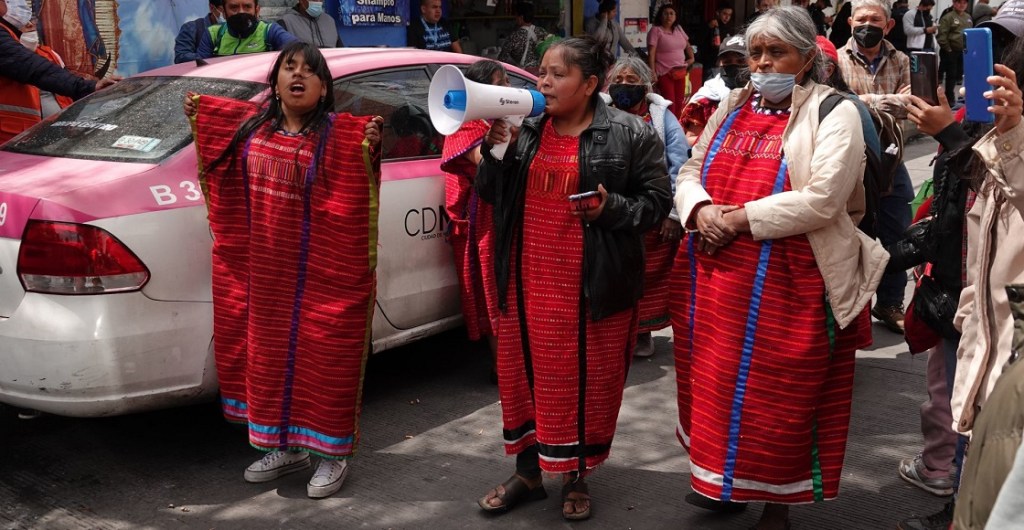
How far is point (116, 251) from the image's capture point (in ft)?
12.7

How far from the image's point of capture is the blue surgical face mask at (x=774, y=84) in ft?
11.4

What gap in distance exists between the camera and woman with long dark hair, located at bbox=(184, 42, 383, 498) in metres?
3.89

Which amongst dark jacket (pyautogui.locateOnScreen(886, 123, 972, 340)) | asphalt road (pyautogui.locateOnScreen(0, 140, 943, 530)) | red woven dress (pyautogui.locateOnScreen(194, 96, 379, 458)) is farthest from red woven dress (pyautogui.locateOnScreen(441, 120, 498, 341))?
dark jacket (pyautogui.locateOnScreen(886, 123, 972, 340))

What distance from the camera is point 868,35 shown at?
550 cm

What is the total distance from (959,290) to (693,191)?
2.99 feet

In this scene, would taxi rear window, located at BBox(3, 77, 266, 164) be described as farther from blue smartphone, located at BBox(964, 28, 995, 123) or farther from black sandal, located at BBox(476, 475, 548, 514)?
blue smartphone, located at BBox(964, 28, 995, 123)

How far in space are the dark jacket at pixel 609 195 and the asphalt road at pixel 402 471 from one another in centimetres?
85

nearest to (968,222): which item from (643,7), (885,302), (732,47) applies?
(732,47)

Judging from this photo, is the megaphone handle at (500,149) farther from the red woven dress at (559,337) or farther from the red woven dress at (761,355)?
the red woven dress at (761,355)

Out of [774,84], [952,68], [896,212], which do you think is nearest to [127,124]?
[774,84]

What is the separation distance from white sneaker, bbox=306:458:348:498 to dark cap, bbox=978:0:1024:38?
272 centimetres

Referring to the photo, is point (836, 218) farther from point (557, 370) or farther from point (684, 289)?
point (557, 370)

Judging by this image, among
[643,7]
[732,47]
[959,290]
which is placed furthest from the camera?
[643,7]

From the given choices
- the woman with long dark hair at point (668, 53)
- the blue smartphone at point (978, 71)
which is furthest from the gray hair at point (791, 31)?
the woman with long dark hair at point (668, 53)
